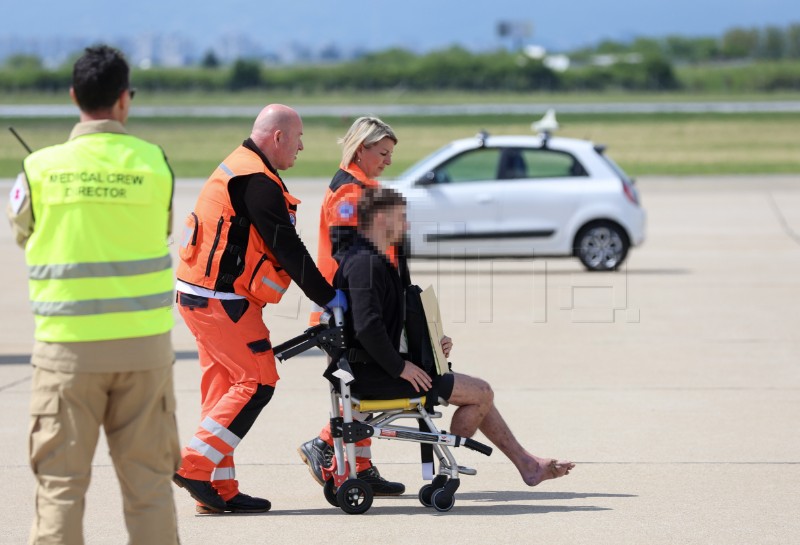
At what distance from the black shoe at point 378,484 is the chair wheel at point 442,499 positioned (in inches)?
14.0

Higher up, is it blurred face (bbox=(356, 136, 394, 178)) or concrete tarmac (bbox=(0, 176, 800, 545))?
blurred face (bbox=(356, 136, 394, 178))

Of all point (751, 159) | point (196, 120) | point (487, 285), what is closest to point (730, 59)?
point (196, 120)

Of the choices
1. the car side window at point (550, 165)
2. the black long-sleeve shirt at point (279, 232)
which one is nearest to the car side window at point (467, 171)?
the car side window at point (550, 165)

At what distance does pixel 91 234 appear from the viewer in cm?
425

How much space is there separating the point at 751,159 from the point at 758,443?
1332 inches

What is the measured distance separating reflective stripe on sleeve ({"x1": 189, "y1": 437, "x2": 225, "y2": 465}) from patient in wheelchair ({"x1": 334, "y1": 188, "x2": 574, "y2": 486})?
2.25 feet

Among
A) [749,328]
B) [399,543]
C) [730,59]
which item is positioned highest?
[730,59]

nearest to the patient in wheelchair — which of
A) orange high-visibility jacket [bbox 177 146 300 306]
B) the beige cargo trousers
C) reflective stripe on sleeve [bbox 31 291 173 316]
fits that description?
orange high-visibility jacket [bbox 177 146 300 306]

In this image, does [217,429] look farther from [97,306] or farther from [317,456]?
[97,306]

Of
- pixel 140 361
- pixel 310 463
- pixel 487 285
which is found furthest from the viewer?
pixel 487 285

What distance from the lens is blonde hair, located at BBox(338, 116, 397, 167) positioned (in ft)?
20.5

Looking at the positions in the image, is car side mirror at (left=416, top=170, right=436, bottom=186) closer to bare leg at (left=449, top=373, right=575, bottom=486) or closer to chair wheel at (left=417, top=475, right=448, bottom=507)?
bare leg at (left=449, top=373, right=575, bottom=486)

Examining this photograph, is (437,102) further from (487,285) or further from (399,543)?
(399,543)

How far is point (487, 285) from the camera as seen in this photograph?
15.0 m
